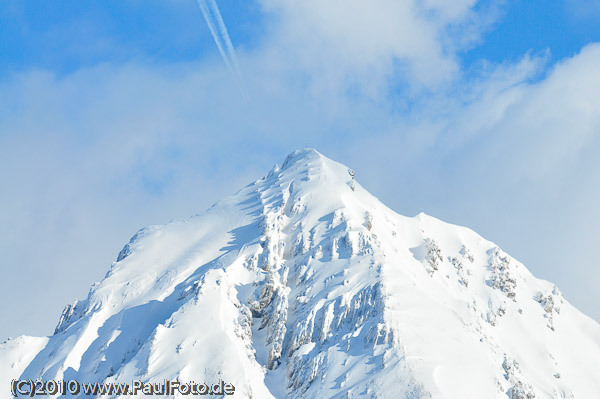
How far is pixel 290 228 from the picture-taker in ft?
552

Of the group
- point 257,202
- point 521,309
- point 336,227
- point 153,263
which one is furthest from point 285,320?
point 521,309

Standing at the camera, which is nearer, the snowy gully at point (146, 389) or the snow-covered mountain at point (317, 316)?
the snowy gully at point (146, 389)

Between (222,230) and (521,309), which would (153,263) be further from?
(521,309)

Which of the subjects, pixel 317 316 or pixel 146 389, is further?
pixel 317 316

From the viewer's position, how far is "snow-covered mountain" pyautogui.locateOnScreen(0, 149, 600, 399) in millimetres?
117250

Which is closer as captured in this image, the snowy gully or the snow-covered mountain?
the snowy gully

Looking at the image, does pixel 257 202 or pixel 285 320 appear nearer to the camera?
pixel 285 320

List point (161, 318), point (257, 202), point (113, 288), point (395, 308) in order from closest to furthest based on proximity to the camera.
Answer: point (395, 308)
point (161, 318)
point (113, 288)
point (257, 202)

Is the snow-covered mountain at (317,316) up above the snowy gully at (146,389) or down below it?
above

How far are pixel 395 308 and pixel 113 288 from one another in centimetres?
8106

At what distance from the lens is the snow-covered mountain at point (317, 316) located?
11725cm

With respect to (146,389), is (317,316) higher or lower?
higher

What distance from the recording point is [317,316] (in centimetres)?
13225

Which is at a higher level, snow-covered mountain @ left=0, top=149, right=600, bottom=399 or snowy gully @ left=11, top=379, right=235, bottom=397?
snow-covered mountain @ left=0, top=149, right=600, bottom=399
